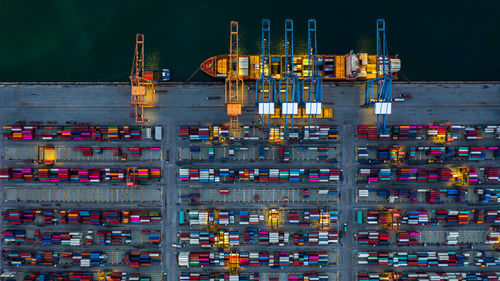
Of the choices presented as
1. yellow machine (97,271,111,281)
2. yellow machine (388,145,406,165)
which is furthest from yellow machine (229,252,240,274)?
yellow machine (388,145,406,165)

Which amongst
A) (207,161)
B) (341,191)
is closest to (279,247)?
(341,191)

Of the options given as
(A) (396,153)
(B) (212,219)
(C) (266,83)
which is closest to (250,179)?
(B) (212,219)

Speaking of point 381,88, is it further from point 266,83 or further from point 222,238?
point 222,238

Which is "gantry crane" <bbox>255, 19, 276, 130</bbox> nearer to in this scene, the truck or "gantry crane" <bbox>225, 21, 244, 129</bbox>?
"gantry crane" <bbox>225, 21, 244, 129</bbox>

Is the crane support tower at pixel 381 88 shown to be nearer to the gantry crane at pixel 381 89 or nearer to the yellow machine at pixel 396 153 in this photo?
the gantry crane at pixel 381 89

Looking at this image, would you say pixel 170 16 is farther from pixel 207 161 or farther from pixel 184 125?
pixel 207 161

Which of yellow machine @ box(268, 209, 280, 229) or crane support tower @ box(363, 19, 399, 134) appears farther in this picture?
yellow machine @ box(268, 209, 280, 229)
